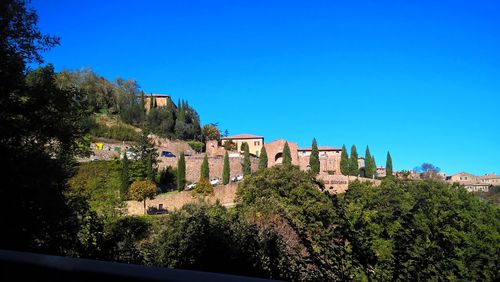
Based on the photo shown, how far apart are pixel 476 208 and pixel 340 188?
25.7 meters

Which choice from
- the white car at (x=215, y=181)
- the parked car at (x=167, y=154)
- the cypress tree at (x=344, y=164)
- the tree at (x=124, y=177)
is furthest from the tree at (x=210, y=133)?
the tree at (x=124, y=177)

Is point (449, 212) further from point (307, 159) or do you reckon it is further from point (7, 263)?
point (307, 159)

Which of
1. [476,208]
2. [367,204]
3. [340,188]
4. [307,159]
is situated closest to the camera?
[367,204]

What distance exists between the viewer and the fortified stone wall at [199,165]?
5728 cm

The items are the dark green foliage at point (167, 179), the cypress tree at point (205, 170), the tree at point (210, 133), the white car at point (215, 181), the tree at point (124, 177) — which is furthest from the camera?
the tree at point (210, 133)

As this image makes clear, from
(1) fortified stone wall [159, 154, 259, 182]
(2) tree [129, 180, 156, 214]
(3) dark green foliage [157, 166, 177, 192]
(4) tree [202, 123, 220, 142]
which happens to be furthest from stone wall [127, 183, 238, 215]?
(4) tree [202, 123, 220, 142]

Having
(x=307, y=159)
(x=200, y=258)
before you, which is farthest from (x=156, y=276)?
(x=307, y=159)

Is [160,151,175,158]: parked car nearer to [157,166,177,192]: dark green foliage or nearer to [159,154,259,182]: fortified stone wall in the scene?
[159,154,259,182]: fortified stone wall

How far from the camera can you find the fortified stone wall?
5728cm

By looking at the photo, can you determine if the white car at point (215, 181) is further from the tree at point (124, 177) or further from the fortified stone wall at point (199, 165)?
the tree at point (124, 177)

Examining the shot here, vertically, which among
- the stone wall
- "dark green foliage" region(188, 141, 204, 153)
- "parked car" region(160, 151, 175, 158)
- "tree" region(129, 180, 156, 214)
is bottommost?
the stone wall

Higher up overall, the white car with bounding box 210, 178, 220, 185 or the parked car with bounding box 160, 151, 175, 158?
the parked car with bounding box 160, 151, 175, 158

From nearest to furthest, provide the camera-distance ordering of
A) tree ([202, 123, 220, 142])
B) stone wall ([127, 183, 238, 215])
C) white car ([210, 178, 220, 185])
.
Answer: stone wall ([127, 183, 238, 215]) < white car ([210, 178, 220, 185]) < tree ([202, 123, 220, 142])

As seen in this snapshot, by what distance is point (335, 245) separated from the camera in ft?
29.8
